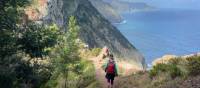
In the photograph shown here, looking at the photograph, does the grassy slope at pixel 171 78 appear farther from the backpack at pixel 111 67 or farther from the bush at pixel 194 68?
the backpack at pixel 111 67

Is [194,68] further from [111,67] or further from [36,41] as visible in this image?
[36,41]

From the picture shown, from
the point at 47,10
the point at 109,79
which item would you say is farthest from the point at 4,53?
the point at 47,10

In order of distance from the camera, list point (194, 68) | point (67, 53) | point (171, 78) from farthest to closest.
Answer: point (67, 53) → point (171, 78) → point (194, 68)

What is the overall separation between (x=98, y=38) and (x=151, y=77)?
576 feet

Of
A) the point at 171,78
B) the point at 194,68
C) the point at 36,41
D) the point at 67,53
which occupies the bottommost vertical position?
the point at 171,78

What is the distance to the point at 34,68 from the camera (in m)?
30.0

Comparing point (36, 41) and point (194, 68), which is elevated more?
point (36, 41)

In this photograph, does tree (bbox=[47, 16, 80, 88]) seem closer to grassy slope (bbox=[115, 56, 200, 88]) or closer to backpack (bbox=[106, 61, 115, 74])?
grassy slope (bbox=[115, 56, 200, 88])

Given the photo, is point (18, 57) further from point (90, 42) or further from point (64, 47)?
point (90, 42)

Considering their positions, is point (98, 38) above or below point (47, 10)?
below

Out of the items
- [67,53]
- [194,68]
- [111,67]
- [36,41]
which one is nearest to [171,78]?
[194,68]

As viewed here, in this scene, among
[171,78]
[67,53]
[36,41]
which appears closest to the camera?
[171,78]

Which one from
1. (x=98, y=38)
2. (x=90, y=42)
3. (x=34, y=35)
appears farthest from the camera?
(x=98, y=38)

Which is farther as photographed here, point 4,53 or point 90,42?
point 90,42
